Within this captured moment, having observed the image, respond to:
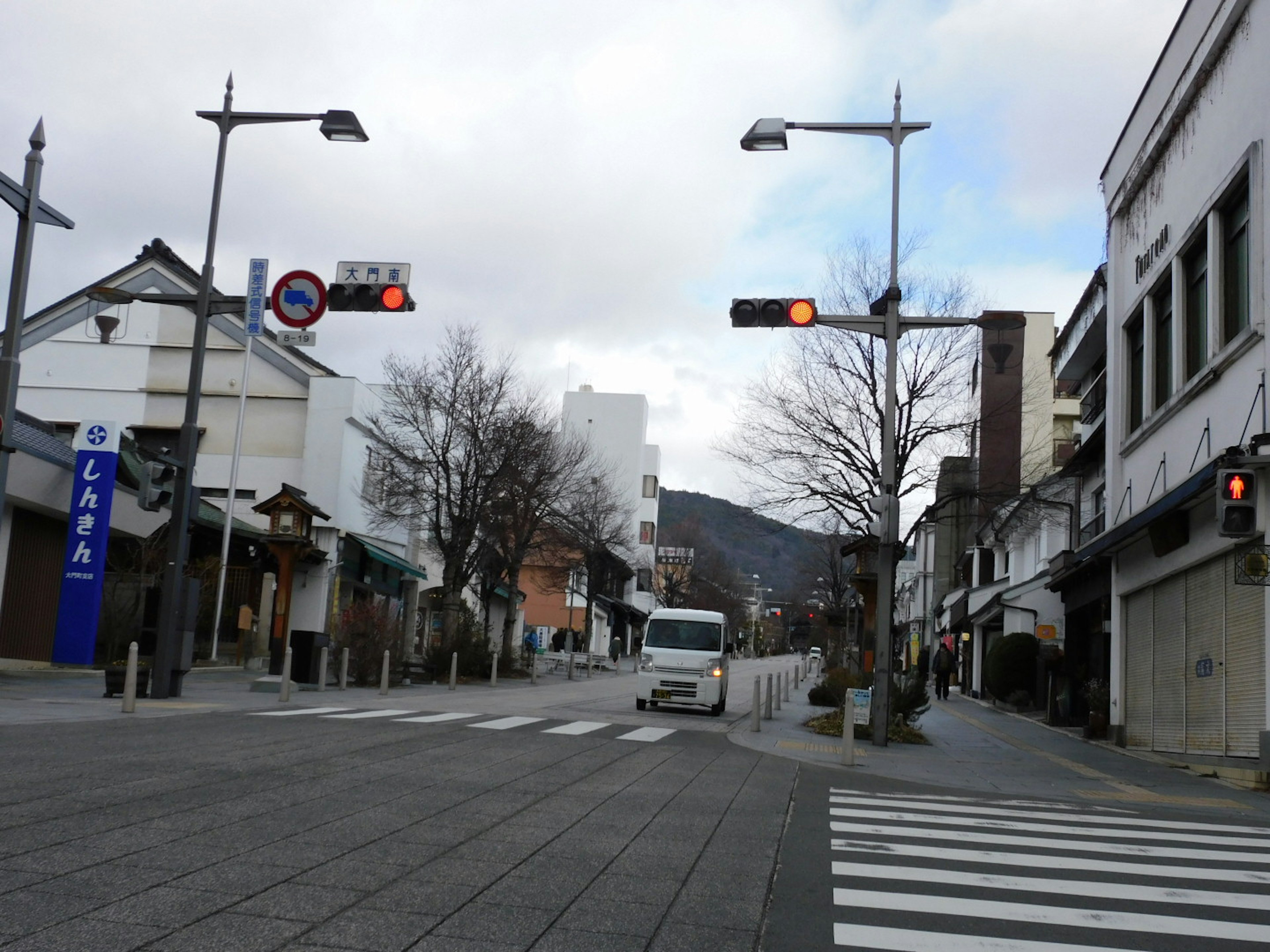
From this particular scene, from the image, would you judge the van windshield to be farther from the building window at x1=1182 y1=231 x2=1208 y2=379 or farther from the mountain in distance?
the building window at x1=1182 y1=231 x2=1208 y2=379

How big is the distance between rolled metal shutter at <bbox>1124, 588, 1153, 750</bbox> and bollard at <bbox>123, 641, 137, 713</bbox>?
16340 mm

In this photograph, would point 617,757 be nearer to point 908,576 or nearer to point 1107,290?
point 1107,290

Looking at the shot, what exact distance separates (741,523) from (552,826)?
1835cm

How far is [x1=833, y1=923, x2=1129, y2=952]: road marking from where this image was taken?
5.54 meters

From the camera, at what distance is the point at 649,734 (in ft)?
59.8

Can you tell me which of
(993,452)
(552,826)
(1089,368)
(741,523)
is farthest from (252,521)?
(552,826)

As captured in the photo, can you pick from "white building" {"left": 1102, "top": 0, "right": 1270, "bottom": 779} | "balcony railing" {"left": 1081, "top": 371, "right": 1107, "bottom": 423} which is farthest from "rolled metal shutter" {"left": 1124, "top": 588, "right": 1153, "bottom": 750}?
"balcony railing" {"left": 1081, "top": 371, "right": 1107, "bottom": 423}

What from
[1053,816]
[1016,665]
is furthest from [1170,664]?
[1016,665]

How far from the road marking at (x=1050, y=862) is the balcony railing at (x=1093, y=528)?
775 inches

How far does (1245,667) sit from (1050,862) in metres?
9.22

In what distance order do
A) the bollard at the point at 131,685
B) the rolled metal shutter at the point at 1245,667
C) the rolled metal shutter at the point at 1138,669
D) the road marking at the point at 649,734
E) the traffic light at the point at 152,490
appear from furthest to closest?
the rolled metal shutter at the point at 1138,669 → the road marking at the point at 649,734 → the traffic light at the point at 152,490 → the bollard at the point at 131,685 → the rolled metal shutter at the point at 1245,667

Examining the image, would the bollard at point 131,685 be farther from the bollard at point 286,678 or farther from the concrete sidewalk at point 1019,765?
the concrete sidewalk at point 1019,765

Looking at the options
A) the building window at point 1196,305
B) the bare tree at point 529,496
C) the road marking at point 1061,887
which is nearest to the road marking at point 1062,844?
the road marking at point 1061,887

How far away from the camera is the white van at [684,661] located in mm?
24484
